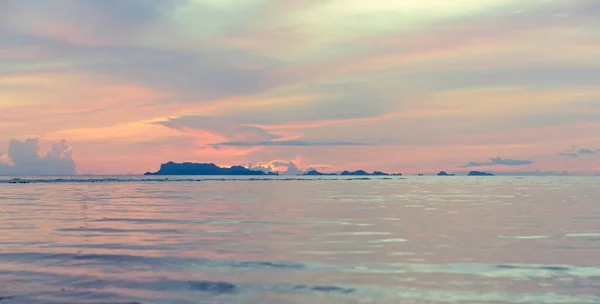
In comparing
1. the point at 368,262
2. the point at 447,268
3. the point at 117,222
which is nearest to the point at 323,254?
the point at 368,262

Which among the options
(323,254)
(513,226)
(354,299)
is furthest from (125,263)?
(513,226)

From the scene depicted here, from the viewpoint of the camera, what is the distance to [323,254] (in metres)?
26.0

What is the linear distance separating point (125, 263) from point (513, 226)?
88.0 feet

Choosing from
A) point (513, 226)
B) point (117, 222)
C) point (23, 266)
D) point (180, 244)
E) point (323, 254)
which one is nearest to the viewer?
point (23, 266)

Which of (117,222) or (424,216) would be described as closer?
(117,222)

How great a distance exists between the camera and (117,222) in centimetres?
4178

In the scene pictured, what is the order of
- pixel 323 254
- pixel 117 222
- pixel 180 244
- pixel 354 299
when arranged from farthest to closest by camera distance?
pixel 117 222
pixel 180 244
pixel 323 254
pixel 354 299

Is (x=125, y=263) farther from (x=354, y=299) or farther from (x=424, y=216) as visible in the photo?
(x=424, y=216)

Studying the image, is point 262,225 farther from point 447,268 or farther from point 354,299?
point 354,299

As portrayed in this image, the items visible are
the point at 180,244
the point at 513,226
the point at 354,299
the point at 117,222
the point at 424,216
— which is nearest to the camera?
the point at 354,299

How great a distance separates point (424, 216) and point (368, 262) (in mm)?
24199

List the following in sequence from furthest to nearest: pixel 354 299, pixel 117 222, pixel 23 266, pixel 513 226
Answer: pixel 117 222
pixel 513 226
pixel 23 266
pixel 354 299

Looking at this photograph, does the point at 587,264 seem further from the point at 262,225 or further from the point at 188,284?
the point at 262,225

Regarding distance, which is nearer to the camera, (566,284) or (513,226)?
(566,284)
